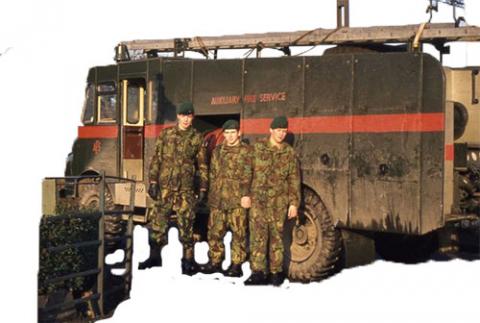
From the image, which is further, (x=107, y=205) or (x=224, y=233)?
(x=107, y=205)

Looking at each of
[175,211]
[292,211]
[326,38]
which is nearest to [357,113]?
[292,211]

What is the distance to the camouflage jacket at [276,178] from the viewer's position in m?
7.72

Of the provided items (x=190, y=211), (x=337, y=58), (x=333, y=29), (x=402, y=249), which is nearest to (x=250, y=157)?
(x=190, y=211)

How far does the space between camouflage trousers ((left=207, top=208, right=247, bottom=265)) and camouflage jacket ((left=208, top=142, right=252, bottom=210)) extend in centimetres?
10

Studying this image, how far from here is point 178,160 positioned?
Result: 8320mm

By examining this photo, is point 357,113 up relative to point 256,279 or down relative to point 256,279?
up

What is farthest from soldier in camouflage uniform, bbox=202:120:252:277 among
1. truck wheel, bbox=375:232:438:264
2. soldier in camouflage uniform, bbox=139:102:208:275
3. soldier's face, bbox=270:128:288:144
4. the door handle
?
the door handle

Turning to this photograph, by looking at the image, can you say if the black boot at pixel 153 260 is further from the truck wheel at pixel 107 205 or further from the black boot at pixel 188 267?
the truck wheel at pixel 107 205

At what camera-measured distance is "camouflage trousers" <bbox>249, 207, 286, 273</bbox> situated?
7.71 meters

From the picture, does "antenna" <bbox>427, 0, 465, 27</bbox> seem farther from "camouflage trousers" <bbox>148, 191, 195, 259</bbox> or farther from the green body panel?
"camouflage trousers" <bbox>148, 191, 195, 259</bbox>

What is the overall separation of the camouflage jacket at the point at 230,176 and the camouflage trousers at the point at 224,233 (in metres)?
0.10

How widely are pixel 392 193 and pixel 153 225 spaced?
3096mm

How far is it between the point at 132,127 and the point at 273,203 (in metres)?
3.75

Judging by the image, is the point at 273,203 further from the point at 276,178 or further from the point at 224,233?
the point at 224,233
